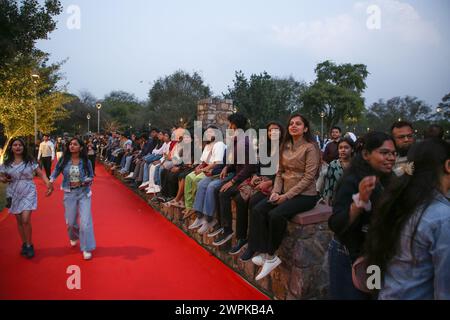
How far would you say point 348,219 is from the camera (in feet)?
6.69

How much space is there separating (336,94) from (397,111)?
2254cm

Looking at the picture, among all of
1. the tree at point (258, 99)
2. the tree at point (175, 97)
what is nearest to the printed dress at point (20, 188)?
the tree at point (258, 99)

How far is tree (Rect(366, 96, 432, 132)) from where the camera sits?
54362 mm

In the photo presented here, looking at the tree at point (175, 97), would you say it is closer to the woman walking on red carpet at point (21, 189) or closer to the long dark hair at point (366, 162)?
the woman walking on red carpet at point (21, 189)

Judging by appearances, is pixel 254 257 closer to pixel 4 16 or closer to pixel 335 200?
pixel 335 200

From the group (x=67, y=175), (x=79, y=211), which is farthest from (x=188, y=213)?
(x=67, y=175)

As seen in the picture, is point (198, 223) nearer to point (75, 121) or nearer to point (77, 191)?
point (77, 191)

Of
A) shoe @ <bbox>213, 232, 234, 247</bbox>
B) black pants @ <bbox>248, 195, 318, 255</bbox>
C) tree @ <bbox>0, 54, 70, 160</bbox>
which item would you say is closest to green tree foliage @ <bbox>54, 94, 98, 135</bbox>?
tree @ <bbox>0, 54, 70, 160</bbox>

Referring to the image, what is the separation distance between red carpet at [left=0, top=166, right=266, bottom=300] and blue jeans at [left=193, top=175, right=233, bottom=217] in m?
0.65

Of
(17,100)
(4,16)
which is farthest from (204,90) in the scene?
(4,16)

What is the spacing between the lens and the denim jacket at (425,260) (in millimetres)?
1467

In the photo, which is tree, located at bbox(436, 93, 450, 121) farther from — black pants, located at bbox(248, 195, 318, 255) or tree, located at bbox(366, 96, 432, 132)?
black pants, located at bbox(248, 195, 318, 255)

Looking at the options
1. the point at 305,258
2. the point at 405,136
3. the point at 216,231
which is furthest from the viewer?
the point at 216,231

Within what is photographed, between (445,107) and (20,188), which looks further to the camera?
(445,107)
